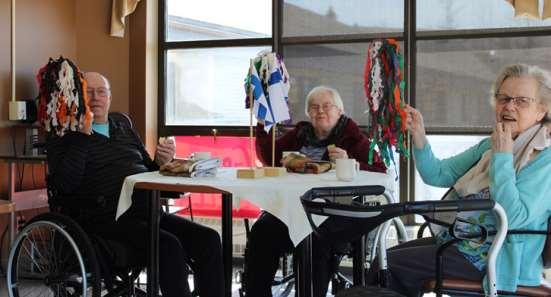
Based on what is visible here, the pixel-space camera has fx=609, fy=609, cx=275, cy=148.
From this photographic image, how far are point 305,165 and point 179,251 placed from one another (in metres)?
0.63

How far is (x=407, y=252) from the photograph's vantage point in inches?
79.5

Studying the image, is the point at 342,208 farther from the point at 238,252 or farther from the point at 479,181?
the point at 238,252

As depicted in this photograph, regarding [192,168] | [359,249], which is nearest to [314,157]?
[359,249]

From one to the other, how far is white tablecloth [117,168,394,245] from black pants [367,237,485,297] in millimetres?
293

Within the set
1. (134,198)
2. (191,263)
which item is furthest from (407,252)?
(134,198)

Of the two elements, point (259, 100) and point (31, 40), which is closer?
point (259, 100)

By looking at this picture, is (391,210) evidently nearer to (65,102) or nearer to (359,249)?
(359,249)

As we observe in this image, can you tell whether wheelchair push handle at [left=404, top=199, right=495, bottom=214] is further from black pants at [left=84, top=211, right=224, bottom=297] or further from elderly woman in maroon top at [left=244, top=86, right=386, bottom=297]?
black pants at [left=84, top=211, right=224, bottom=297]

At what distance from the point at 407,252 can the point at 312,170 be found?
66cm

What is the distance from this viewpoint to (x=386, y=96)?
2.60 metres

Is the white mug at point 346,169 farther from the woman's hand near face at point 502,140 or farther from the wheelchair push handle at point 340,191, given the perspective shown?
the woman's hand near face at point 502,140

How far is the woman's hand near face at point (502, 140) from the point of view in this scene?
6.07ft

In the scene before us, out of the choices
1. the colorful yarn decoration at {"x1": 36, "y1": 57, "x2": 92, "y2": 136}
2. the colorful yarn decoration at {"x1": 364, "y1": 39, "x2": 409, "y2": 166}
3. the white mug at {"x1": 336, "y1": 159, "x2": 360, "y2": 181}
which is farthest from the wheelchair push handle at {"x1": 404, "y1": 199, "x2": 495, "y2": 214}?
the colorful yarn decoration at {"x1": 36, "y1": 57, "x2": 92, "y2": 136}

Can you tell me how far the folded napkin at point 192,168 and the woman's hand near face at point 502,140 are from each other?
3.59 ft
